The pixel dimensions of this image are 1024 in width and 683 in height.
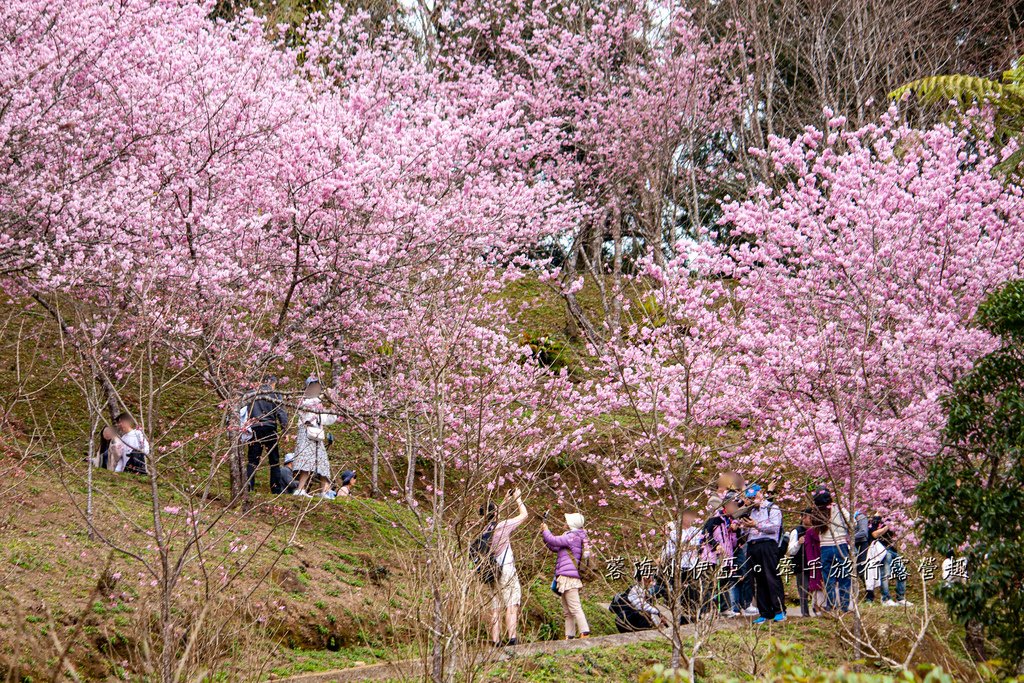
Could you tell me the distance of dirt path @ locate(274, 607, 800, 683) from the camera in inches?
225

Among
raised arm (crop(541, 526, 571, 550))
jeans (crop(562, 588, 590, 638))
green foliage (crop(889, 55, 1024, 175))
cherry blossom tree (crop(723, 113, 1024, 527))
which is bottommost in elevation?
jeans (crop(562, 588, 590, 638))

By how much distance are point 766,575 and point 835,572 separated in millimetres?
702

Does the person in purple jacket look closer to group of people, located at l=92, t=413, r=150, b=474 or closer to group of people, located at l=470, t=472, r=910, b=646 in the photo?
group of people, located at l=470, t=472, r=910, b=646

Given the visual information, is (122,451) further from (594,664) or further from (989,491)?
(989,491)

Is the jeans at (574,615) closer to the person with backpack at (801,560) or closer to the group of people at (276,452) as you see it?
the person with backpack at (801,560)

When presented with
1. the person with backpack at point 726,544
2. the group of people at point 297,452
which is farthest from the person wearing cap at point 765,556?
the group of people at point 297,452

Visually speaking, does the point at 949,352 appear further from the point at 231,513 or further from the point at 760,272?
the point at 231,513

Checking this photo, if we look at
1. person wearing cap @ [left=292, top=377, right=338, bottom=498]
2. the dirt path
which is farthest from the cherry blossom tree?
person wearing cap @ [left=292, top=377, right=338, bottom=498]

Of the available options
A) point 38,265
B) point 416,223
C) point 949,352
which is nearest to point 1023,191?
point 949,352

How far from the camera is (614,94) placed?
17.3 metres

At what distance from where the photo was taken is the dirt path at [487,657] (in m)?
5.70

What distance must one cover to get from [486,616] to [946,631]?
20.8ft

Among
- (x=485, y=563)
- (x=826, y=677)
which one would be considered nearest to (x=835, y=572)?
(x=485, y=563)

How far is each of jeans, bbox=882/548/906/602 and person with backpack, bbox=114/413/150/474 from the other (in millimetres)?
8883
